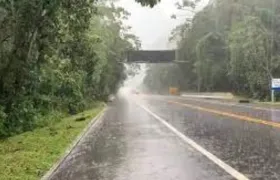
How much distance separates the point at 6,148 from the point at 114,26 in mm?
50748

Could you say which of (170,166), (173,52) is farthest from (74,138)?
(173,52)

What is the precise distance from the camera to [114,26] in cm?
6656

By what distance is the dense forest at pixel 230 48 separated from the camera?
60.2m

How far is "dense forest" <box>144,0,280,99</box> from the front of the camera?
60250 mm

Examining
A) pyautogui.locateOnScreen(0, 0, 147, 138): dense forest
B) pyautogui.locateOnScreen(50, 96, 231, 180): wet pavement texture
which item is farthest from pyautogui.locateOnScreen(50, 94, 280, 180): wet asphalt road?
pyautogui.locateOnScreen(0, 0, 147, 138): dense forest

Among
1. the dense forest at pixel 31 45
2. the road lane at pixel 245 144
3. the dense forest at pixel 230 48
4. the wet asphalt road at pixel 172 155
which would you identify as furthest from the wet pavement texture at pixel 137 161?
the dense forest at pixel 230 48

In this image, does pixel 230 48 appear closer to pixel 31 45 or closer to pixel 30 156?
pixel 31 45

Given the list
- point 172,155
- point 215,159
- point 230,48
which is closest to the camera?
point 215,159

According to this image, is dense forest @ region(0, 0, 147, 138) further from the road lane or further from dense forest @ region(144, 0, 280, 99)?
dense forest @ region(144, 0, 280, 99)

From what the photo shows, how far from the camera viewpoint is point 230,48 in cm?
6569

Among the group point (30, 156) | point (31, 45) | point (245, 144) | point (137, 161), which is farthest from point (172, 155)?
point (31, 45)

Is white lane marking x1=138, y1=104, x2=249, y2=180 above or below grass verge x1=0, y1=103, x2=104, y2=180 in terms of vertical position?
above

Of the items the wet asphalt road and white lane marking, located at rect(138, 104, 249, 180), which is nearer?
white lane marking, located at rect(138, 104, 249, 180)

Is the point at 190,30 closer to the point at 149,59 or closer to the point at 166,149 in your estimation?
the point at 149,59
